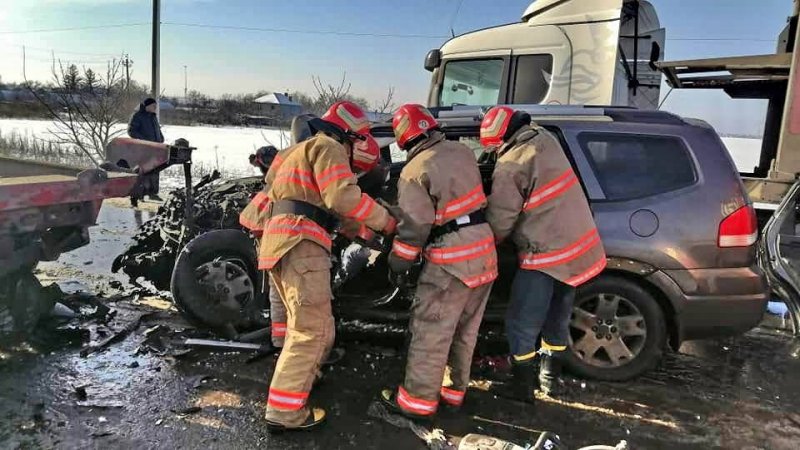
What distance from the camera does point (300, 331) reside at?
3.11 meters

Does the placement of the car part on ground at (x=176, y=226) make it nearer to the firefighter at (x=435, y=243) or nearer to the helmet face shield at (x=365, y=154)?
the helmet face shield at (x=365, y=154)

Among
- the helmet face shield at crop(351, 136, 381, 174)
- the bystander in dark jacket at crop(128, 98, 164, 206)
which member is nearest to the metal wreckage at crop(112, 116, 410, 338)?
the helmet face shield at crop(351, 136, 381, 174)

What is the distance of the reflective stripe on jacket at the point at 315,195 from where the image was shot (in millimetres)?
3025

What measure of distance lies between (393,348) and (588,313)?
145 centimetres

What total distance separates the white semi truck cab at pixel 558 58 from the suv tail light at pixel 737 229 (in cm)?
327

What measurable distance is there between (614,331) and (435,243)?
148 centimetres

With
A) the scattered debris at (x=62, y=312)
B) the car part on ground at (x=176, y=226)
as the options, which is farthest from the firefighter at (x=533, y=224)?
the scattered debris at (x=62, y=312)

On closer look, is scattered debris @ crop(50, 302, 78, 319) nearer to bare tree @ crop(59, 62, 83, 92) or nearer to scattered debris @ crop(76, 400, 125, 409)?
scattered debris @ crop(76, 400, 125, 409)

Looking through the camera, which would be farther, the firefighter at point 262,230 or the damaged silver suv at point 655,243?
the damaged silver suv at point 655,243

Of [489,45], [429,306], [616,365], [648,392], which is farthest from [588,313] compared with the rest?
[489,45]

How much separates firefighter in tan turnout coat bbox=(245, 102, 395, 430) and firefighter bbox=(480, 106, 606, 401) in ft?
2.46

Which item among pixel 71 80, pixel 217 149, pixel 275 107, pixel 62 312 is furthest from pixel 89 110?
→ pixel 275 107

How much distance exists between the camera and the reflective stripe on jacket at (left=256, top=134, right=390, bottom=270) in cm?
303

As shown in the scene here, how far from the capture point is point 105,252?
705cm
